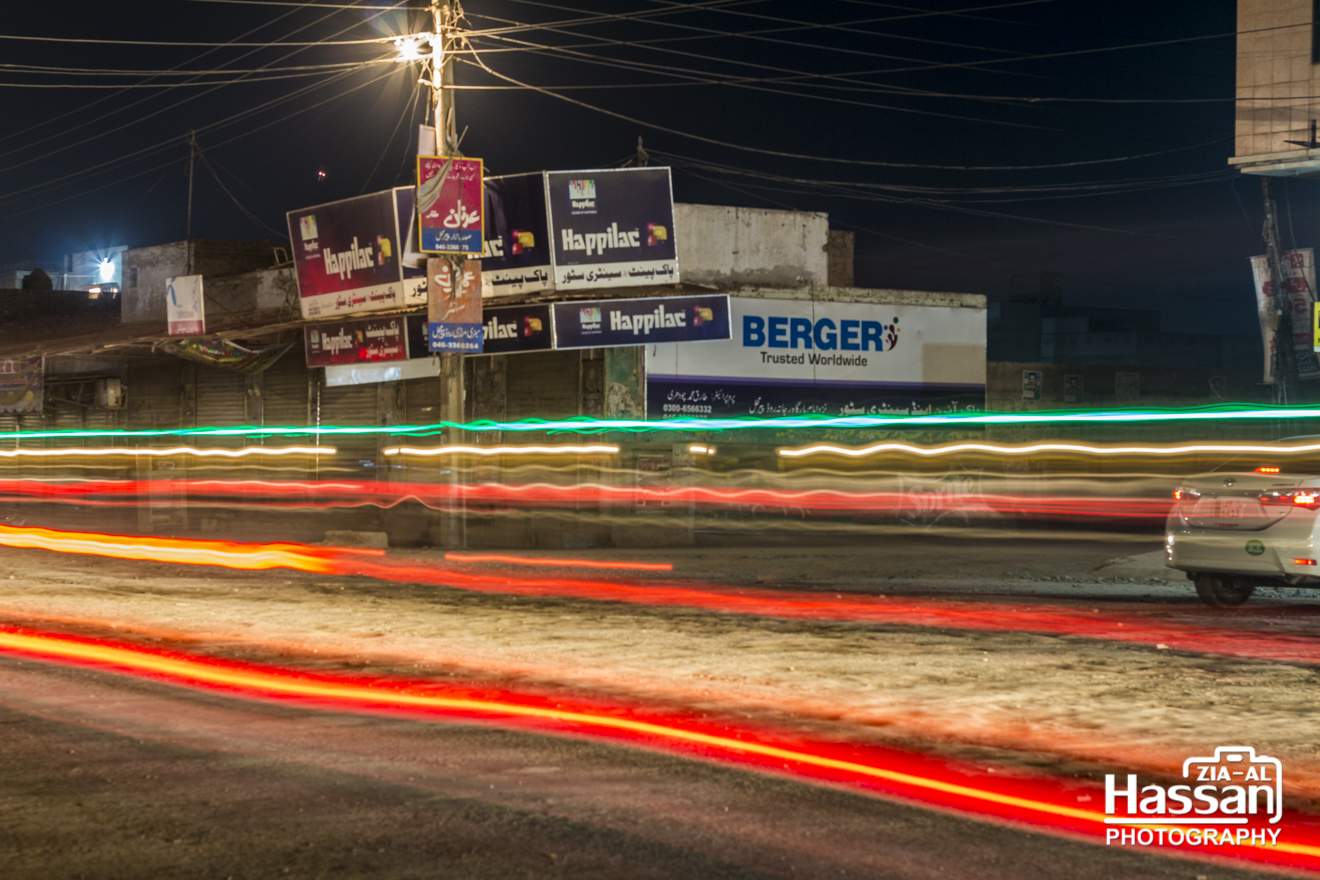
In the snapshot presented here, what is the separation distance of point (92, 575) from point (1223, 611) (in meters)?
14.3

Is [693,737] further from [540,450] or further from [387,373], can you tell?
[387,373]

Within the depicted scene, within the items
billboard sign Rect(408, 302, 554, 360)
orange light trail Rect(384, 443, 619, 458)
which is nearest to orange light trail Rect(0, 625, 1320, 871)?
orange light trail Rect(384, 443, 619, 458)

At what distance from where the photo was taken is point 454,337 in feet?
76.0

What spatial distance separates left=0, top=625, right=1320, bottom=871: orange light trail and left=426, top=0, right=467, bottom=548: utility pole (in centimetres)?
1171

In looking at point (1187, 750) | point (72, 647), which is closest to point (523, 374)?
point (72, 647)

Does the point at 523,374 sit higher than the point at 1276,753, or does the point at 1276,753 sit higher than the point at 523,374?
the point at 523,374

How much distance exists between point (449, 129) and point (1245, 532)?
14404 millimetres

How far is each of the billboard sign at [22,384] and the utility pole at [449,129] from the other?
1794cm

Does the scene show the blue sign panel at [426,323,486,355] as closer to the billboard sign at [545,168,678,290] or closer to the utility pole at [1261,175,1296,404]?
the billboard sign at [545,168,678,290]

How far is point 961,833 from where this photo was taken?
20.8ft

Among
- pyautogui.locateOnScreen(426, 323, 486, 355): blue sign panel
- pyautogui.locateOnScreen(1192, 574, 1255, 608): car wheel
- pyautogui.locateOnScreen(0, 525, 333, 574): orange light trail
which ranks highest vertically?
pyautogui.locateOnScreen(426, 323, 486, 355): blue sign panel

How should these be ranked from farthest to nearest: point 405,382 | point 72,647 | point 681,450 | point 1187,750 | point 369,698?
point 405,382 < point 681,450 < point 72,647 < point 369,698 < point 1187,750

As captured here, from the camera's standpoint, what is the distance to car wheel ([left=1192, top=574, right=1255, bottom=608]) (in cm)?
1512

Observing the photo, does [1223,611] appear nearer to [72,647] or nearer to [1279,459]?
[1279,459]
